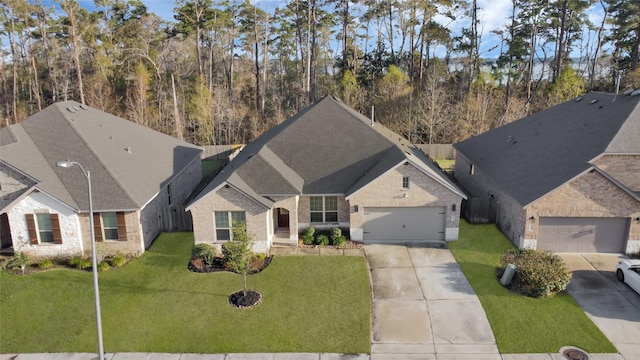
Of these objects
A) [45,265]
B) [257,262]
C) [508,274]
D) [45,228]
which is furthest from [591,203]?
[45,228]

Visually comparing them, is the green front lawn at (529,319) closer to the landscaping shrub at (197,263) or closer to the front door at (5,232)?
the landscaping shrub at (197,263)

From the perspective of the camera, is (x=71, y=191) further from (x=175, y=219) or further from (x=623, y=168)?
(x=623, y=168)

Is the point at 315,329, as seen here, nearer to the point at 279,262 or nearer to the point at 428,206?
the point at 279,262

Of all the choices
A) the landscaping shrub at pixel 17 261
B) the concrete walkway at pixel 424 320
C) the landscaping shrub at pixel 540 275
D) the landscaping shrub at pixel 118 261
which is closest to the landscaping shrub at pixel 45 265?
the landscaping shrub at pixel 17 261

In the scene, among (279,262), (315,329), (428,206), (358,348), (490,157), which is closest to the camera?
(358,348)

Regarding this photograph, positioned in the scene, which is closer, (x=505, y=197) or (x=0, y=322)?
(x=0, y=322)

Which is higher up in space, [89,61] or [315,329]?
[89,61]

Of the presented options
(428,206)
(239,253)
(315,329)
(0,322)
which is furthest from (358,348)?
(0,322)
